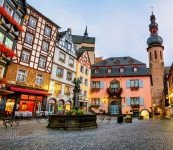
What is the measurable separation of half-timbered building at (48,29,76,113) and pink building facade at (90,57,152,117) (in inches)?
395

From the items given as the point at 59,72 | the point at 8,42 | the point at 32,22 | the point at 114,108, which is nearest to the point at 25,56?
the point at 8,42

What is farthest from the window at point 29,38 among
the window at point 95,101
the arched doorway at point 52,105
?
the window at point 95,101

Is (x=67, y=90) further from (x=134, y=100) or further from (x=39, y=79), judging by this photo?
(x=134, y=100)

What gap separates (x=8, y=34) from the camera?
1908 cm

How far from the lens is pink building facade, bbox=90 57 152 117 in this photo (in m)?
35.8

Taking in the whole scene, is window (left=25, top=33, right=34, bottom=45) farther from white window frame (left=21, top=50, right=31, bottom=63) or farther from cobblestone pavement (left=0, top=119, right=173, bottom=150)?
cobblestone pavement (left=0, top=119, right=173, bottom=150)

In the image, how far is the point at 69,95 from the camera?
2964 cm

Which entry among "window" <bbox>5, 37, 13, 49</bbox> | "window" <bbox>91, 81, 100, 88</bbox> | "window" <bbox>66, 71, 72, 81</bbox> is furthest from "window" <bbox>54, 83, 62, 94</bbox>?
"window" <bbox>91, 81, 100, 88</bbox>

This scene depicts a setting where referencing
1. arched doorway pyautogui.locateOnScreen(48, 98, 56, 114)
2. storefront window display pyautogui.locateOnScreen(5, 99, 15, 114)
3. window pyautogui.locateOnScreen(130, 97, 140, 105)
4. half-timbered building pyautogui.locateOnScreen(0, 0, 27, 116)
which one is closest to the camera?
half-timbered building pyautogui.locateOnScreen(0, 0, 27, 116)

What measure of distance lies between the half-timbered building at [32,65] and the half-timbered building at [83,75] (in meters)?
8.03

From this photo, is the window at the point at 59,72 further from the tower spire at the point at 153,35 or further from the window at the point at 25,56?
the tower spire at the point at 153,35

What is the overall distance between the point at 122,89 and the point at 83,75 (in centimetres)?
950

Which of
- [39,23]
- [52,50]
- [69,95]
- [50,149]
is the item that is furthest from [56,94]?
[50,149]

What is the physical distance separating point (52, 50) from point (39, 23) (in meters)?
4.41
